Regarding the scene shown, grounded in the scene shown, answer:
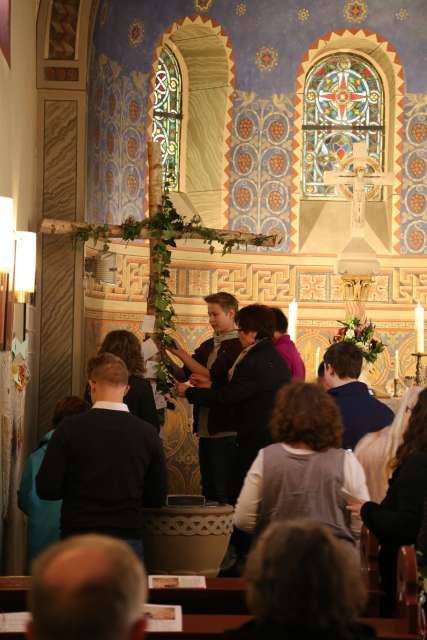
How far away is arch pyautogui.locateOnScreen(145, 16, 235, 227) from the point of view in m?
11.8

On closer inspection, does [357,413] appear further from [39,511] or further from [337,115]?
[337,115]

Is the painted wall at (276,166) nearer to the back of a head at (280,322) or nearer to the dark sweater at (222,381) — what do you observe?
the back of a head at (280,322)

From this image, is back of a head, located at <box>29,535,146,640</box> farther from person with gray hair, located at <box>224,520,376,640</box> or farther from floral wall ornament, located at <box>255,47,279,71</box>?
floral wall ornament, located at <box>255,47,279,71</box>

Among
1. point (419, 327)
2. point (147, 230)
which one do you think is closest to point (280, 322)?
point (147, 230)

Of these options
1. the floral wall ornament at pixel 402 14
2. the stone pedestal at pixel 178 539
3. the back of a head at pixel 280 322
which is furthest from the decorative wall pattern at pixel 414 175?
the stone pedestal at pixel 178 539

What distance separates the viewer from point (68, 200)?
28.6 feet

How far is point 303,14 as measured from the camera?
11.9m

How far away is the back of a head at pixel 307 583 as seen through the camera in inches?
80.8

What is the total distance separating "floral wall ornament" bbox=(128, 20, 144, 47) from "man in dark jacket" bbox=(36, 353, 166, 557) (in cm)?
707

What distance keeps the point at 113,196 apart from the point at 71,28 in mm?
2076

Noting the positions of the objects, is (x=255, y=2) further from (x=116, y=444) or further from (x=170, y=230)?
(x=116, y=444)

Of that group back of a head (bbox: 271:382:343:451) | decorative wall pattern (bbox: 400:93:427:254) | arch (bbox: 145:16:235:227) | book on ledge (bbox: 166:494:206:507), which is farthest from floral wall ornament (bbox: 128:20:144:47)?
back of a head (bbox: 271:382:343:451)

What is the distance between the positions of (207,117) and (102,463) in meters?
8.06

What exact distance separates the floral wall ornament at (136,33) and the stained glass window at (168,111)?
66 centimetres
